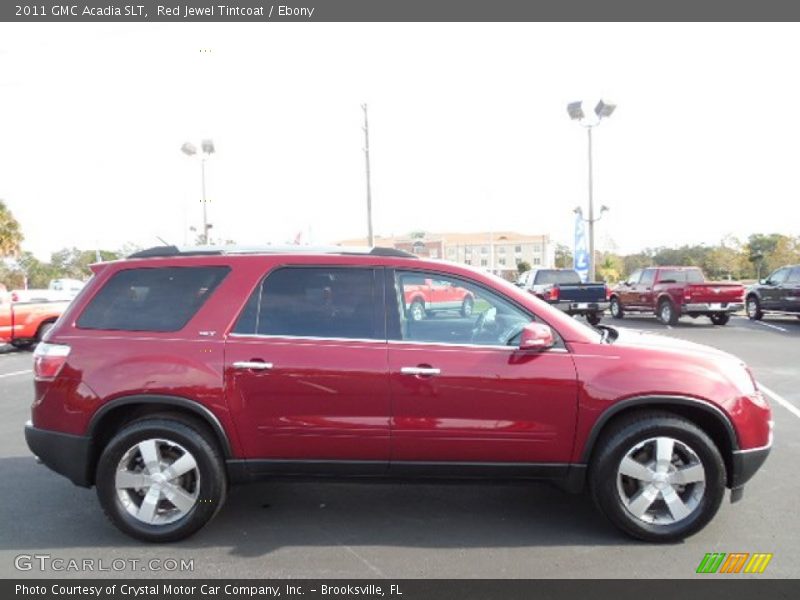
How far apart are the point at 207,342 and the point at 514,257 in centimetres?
12395

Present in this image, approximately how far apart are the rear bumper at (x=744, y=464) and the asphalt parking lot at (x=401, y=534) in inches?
14.7

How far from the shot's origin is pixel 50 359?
396 cm

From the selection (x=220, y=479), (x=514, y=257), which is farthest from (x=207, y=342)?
(x=514, y=257)

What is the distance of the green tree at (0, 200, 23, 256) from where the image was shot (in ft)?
109

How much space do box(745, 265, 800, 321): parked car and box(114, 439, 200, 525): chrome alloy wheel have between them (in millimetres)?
17899

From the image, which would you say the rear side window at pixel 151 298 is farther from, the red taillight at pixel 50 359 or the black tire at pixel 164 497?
the black tire at pixel 164 497

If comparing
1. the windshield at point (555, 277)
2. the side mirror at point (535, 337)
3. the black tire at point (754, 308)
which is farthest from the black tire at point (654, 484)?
the black tire at point (754, 308)

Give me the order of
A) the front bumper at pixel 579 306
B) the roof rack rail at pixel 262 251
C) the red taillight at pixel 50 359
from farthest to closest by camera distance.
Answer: the front bumper at pixel 579 306
the roof rack rail at pixel 262 251
the red taillight at pixel 50 359

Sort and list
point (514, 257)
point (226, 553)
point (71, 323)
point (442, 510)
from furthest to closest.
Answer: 1. point (514, 257)
2. point (442, 510)
3. point (71, 323)
4. point (226, 553)

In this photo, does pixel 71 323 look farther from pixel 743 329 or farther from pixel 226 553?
pixel 743 329

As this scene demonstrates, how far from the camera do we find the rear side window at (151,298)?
402cm

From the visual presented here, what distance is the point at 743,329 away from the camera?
16.4 m

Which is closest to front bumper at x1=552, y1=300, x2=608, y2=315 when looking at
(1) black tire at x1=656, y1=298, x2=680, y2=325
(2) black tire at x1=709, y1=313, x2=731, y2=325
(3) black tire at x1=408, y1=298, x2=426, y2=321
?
Answer: (1) black tire at x1=656, y1=298, x2=680, y2=325

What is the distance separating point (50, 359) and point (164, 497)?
118cm
